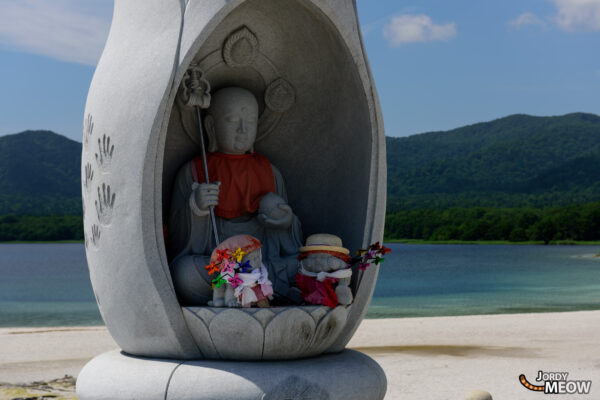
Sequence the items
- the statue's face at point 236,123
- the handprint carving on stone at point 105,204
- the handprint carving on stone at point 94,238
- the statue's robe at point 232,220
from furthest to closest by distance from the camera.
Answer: the statue's face at point 236,123 → the statue's robe at point 232,220 → the handprint carving on stone at point 94,238 → the handprint carving on stone at point 105,204

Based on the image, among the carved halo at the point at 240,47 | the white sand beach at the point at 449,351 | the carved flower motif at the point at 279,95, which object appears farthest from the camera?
the white sand beach at the point at 449,351

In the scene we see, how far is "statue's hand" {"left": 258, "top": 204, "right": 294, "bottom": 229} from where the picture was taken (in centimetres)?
514

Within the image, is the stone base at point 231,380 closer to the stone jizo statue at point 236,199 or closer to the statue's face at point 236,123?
the stone jizo statue at point 236,199

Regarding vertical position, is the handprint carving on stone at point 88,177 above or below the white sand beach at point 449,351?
above

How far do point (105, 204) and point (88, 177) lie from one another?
364 mm

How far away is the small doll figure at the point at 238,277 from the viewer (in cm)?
436

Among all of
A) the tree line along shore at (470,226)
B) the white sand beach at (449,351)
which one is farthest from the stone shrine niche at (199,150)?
the tree line along shore at (470,226)

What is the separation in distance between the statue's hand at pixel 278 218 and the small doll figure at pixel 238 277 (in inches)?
24.3

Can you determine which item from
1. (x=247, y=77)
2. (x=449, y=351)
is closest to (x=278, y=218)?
(x=247, y=77)

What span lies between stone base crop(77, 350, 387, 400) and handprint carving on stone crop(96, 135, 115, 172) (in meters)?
1.25

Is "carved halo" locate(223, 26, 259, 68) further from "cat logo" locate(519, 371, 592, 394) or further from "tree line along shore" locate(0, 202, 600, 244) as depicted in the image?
"tree line along shore" locate(0, 202, 600, 244)

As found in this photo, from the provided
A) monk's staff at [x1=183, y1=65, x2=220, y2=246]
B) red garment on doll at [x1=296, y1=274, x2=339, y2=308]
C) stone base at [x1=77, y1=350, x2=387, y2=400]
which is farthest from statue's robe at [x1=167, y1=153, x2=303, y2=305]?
stone base at [x1=77, y1=350, x2=387, y2=400]

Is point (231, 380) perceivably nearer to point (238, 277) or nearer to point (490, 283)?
point (238, 277)

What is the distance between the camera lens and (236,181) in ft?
17.3
